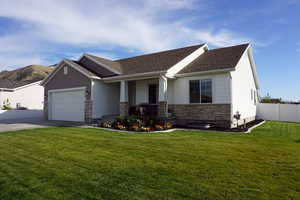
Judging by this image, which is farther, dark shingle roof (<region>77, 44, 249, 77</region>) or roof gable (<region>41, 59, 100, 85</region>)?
roof gable (<region>41, 59, 100, 85</region>)

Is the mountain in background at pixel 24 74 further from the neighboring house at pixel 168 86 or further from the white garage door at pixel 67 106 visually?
the neighboring house at pixel 168 86

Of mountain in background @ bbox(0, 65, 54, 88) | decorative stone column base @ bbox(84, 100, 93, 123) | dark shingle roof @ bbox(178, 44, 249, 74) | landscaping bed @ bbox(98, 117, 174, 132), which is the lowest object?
landscaping bed @ bbox(98, 117, 174, 132)

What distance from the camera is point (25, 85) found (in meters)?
25.6

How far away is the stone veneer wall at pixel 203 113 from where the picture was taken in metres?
10.8

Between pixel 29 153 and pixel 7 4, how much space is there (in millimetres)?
8365

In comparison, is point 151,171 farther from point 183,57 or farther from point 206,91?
point 183,57

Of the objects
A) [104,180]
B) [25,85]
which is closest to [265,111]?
[104,180]

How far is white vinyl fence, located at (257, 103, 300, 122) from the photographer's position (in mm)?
15813

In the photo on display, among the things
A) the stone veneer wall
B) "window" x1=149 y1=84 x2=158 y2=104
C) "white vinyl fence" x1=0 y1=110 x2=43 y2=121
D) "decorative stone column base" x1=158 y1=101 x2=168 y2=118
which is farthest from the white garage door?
the stone veneer wall

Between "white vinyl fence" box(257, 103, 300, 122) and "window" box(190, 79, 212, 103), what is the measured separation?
28.6 ft

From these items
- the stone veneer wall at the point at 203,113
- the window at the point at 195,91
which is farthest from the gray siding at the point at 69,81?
the window at the point at 195,91

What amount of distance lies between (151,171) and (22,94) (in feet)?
89.9

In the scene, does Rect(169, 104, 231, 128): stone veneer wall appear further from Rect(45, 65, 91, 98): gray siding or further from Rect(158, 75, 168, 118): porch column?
Rect(45, 65, 91, 98): gray siding

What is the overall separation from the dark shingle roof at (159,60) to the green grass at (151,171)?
7.52 meters
